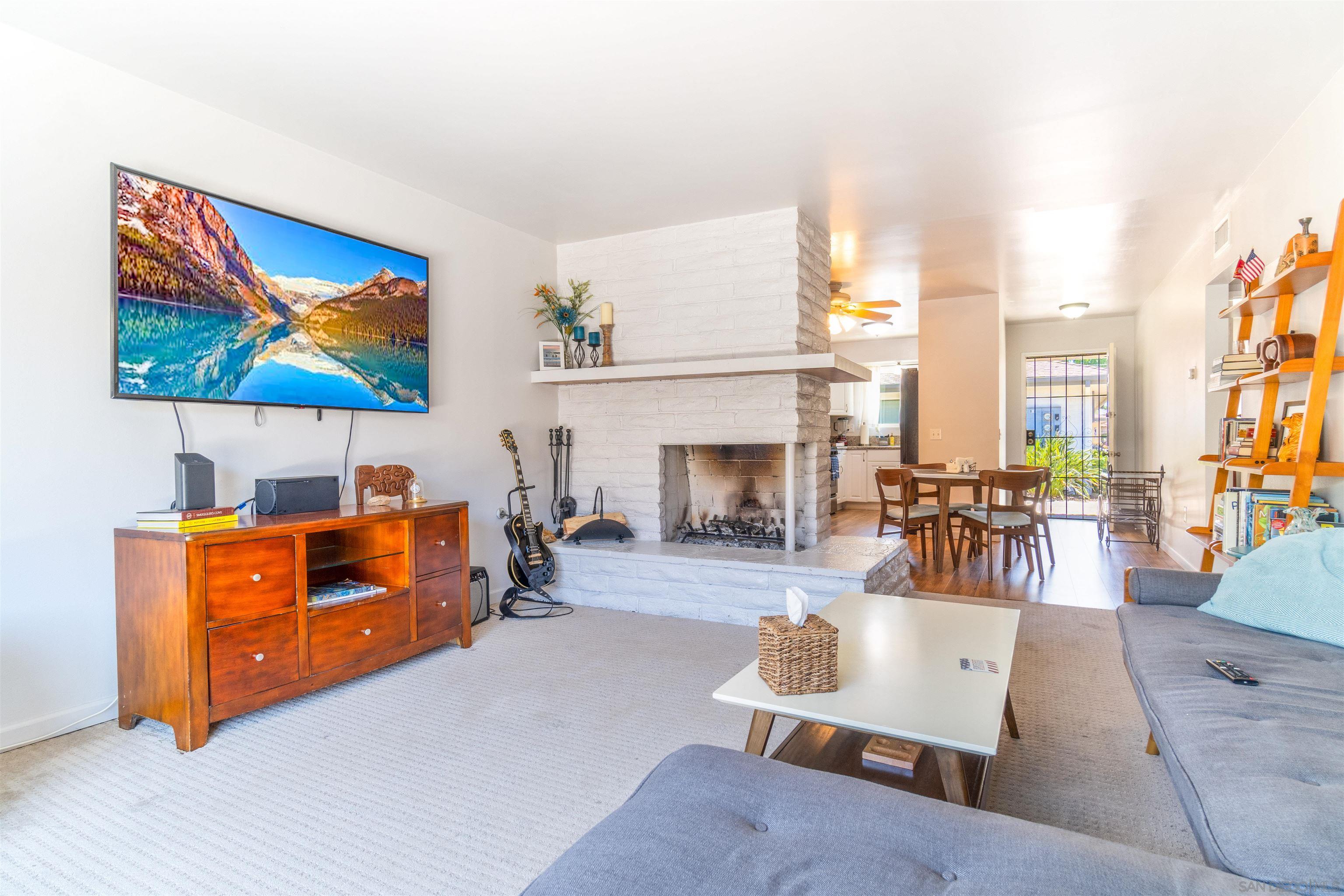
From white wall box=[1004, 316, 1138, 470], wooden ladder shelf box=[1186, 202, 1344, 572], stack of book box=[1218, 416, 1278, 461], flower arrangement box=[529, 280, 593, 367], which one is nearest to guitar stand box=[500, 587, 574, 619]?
flower arrangement box=[529, 280, 593, 367]

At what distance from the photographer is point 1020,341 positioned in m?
8.45

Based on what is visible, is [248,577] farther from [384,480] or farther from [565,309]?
[565,309]

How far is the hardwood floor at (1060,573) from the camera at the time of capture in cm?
432

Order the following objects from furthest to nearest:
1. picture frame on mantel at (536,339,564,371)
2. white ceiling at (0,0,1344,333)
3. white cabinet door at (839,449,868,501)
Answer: white cabinet door at (839,449,868,501), picture frame on mantel at (536,339,564,371), white ceiling at (0,0,1344,333)

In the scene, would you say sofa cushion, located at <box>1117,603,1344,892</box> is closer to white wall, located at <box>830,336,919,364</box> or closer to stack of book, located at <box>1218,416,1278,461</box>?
stack of book, located at <box>1218,416,1278,461</box>

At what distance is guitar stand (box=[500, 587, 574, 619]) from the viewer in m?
3.98

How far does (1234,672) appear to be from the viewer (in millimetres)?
1676

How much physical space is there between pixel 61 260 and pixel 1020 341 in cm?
903

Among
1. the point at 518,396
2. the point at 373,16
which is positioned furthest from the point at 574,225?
the point at 373,16

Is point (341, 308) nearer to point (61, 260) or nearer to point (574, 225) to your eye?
point (61, 260)

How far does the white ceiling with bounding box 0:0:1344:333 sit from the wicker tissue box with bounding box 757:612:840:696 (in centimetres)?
201

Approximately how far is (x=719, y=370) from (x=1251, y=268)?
279 cm

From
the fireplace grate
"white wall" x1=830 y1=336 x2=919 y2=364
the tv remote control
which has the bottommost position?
the fireplace grate

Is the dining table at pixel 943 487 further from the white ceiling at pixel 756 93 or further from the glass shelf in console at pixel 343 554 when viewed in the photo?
the glass shelf in console at pixel 343 554
